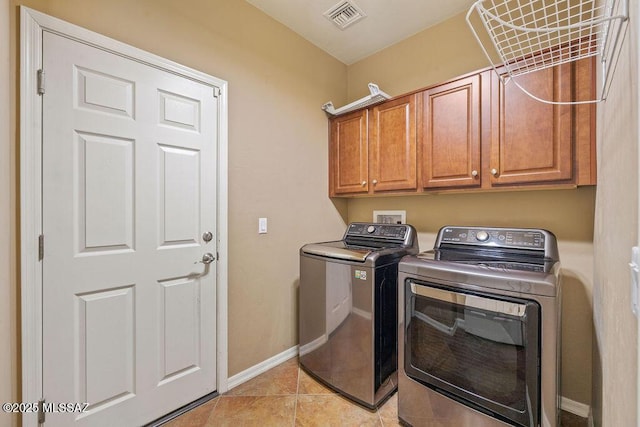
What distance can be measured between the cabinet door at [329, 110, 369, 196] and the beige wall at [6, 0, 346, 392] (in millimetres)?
89

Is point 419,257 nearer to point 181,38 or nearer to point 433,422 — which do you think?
point 433,422

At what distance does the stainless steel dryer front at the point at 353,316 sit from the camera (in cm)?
162

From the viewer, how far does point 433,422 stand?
1.41m

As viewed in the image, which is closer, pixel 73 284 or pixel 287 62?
pixel 73 284

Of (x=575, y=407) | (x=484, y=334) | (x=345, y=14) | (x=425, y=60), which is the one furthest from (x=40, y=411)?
(x=425, y=60)

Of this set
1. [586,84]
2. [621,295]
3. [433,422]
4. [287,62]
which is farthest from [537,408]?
[287,62]

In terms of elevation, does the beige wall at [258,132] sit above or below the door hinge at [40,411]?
above

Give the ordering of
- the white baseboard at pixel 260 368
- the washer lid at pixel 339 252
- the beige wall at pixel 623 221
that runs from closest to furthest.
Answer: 1. the beige wall at pixel 623 221
2. the washer lid at pixel 339 252
3. the white baseboard at pixel 260 368

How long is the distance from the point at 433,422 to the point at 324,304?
0.83 metres

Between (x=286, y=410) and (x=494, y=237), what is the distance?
1.62m

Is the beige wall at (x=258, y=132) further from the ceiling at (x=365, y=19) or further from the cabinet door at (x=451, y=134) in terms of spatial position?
the cabinet door at (x=451, y=134)

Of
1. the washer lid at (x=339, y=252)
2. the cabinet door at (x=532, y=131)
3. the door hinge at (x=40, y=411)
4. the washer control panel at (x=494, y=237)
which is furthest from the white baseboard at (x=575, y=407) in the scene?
the door hinge at (x=40, y=411)

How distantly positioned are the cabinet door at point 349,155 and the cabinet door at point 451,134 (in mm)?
492

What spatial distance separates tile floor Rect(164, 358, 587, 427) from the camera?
1561 mm
